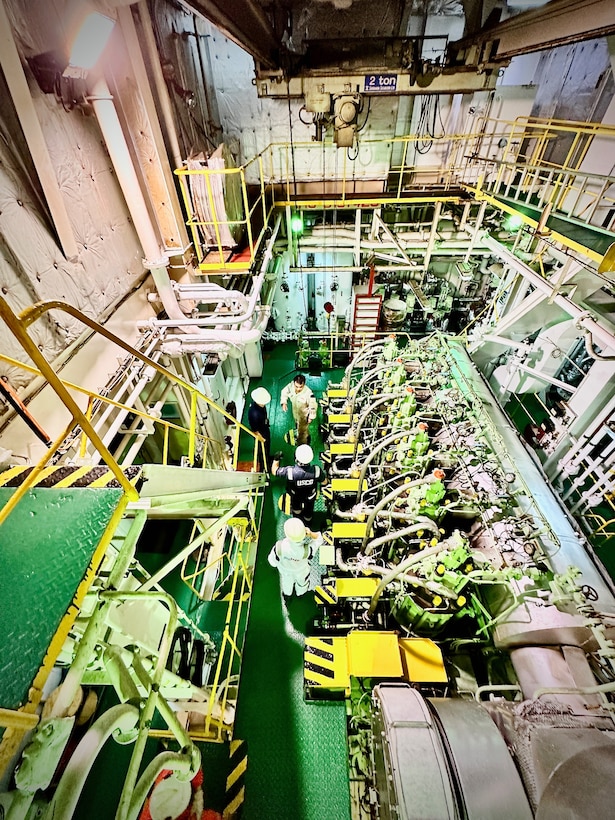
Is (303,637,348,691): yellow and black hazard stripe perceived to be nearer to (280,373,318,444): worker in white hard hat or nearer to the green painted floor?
the green painted floor

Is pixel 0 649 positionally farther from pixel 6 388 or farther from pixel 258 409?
pixel 258 409

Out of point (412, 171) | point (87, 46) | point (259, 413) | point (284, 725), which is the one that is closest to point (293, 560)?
point (284, 725)

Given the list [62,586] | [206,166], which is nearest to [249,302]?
[206,166]

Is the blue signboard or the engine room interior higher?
the blue signboard

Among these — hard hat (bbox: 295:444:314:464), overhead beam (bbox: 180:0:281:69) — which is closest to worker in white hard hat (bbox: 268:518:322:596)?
hard hat (bbox: 295:444:314:464)

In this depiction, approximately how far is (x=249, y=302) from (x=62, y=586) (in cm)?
413

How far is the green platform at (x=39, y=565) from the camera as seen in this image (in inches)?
49.9

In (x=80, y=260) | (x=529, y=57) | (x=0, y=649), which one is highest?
(x=529, y=57)

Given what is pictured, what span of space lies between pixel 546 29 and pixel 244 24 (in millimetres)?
3949

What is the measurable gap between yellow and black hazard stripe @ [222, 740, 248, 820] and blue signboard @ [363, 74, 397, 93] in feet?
31.5

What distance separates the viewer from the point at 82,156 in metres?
3.80

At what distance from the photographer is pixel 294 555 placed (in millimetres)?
4352

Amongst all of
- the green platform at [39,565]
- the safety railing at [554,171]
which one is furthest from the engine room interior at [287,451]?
the safety railing at [554,171]

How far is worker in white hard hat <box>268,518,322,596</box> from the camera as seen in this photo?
13.9ft
